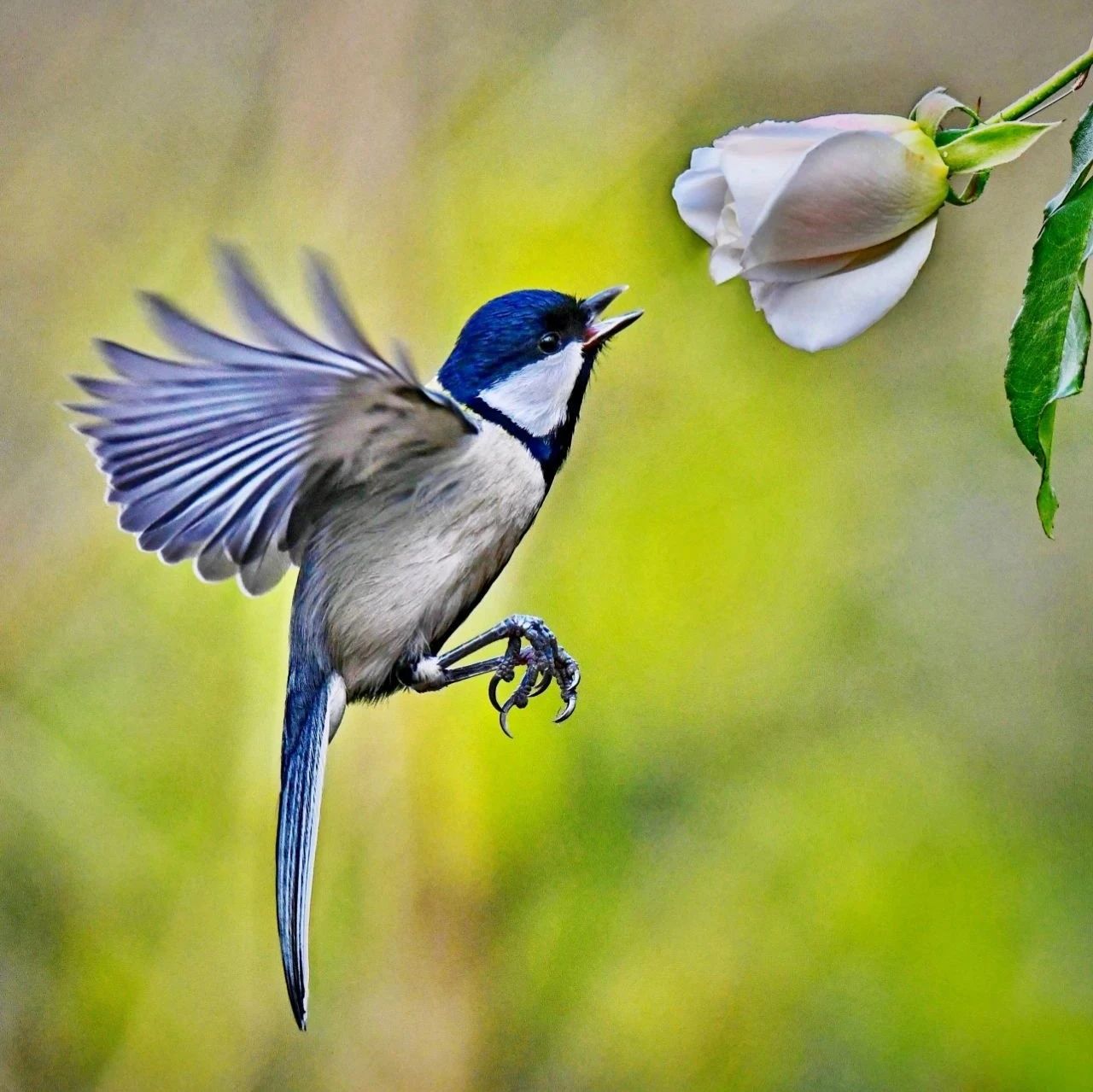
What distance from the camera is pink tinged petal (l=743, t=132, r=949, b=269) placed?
0.30m

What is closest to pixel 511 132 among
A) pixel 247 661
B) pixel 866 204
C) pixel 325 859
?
pixel 247 661

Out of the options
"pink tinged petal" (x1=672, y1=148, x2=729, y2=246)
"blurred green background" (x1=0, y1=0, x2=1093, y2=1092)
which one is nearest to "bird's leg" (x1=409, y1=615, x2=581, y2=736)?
"blurred green background" (x1=0, y1=0, x2=1093, y2=1092)

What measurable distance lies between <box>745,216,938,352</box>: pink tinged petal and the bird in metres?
0.23

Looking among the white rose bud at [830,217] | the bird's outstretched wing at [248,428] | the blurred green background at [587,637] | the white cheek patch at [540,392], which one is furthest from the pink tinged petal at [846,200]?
the blurred green background at [587,637]

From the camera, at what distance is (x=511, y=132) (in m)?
0.87

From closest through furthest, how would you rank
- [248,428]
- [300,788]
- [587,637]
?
[248,428] → [300,788] → [587,637]

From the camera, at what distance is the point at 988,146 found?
1.05 feet

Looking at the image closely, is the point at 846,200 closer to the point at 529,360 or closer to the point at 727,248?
the point at 727,248

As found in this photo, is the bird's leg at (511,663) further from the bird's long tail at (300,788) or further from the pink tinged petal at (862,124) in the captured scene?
the pink tinged petal at (862,124)

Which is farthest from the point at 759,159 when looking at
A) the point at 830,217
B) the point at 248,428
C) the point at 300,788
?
the point at 300,788

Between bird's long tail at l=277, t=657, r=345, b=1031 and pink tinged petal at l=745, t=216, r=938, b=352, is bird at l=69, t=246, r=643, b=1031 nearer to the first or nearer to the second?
bird's long tail at l=277, t=657, r=345, b=1031

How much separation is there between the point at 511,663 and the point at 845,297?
0.35m

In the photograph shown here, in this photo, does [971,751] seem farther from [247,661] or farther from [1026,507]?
[247,661]

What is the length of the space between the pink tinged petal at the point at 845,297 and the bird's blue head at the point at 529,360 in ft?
0.94
